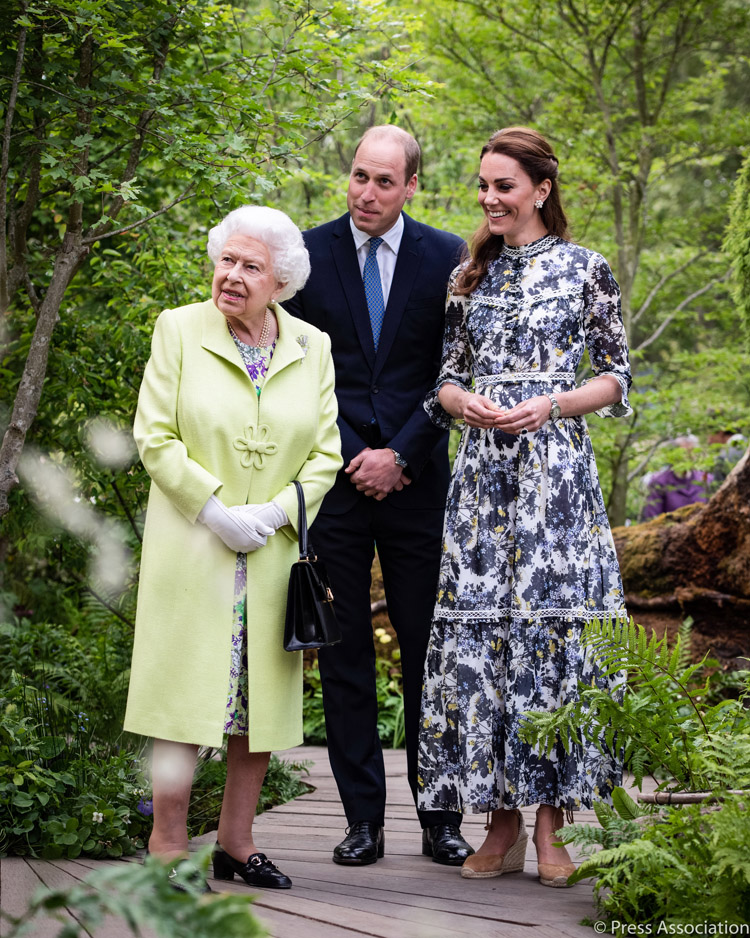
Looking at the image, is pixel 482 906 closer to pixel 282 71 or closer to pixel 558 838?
pixel 558 838

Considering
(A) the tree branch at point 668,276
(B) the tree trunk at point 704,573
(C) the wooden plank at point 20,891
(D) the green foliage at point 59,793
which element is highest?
(A) the tree branch at point 668,276

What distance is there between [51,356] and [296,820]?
89.2 inches

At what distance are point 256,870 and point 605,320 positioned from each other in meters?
1.95

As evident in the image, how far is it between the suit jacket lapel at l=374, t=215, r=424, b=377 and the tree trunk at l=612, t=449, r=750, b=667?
2586mm

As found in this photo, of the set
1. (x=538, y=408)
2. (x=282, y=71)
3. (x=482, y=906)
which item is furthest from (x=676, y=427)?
(x=482, y=906)

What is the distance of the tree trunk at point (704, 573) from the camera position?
5332 millimetres

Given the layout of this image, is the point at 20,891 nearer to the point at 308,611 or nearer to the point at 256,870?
the point at 256,870

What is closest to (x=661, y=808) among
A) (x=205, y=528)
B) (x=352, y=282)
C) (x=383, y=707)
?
(x=205, y=528)

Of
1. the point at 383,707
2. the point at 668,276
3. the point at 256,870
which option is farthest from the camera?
the point at 668,276

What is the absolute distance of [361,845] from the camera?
3314 mm

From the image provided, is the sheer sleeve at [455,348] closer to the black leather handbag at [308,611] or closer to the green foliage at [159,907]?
the black leather handbag at [308,611]

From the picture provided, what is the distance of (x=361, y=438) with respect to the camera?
3.59 metres

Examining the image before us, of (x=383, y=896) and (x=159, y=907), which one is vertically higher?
(x=159, y=907)

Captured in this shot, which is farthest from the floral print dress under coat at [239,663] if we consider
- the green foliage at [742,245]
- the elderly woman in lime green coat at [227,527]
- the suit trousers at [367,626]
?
the green foliage at [742,245]
